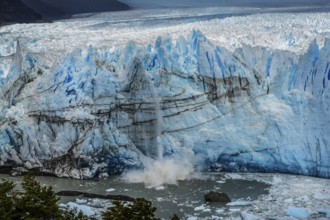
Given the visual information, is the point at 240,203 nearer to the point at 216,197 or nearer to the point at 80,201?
the point at 216,197

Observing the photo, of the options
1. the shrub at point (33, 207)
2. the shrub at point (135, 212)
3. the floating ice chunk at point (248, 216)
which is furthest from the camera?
the floating ice chunk at point (248, 216)

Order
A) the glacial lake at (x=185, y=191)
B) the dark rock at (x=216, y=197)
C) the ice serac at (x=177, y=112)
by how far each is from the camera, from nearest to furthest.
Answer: the glacial lake at (x=185, y=191) < the dark rock at (x=216, y=197) < the ice serac at (x=177, y=112)

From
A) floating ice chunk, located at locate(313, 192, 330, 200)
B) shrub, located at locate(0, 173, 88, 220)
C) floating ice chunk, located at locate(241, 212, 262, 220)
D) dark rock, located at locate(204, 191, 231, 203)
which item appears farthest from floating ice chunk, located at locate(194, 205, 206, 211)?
shrub, located at locate(0, 173, 88, 220)

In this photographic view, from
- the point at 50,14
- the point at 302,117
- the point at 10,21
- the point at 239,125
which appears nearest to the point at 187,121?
the point at 239,125

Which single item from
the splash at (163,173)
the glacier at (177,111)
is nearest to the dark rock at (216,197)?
the splash at (163,173)

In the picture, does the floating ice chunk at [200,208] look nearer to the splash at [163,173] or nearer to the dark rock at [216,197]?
the dark rock at [216,197]

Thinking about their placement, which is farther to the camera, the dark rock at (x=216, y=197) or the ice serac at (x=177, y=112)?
the ice serac at (x=177, y=112)

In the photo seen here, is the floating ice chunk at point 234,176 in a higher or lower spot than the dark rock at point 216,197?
higher
